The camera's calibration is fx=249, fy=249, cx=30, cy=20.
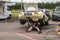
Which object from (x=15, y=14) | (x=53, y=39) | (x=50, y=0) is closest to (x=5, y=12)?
(x=15, y=14)

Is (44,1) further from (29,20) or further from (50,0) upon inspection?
(29,20)

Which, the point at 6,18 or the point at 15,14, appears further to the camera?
the point at 15,14

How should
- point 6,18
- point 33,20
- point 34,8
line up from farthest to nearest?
point 6,18
point 34,8
point 33,20

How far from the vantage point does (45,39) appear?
1231 cm

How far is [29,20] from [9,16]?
1228 cm

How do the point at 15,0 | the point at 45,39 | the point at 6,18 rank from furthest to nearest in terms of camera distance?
the point at 15,0, the point at 6,18, the point at 45,39

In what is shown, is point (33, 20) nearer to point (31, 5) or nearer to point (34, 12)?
point (34, 12)

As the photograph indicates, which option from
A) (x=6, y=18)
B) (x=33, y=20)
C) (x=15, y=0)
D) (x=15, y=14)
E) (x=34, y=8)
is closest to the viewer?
(x=33, y=20)

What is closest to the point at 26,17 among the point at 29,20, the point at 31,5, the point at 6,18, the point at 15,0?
the point at 29,20

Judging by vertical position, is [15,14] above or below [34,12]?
below

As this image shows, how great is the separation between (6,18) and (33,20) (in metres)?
11.6

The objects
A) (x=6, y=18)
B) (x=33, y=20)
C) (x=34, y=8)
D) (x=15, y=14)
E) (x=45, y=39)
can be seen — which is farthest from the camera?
(x=15, y=14)

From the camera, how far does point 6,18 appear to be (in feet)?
89.7

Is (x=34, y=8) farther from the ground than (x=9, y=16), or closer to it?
farther from the ground
